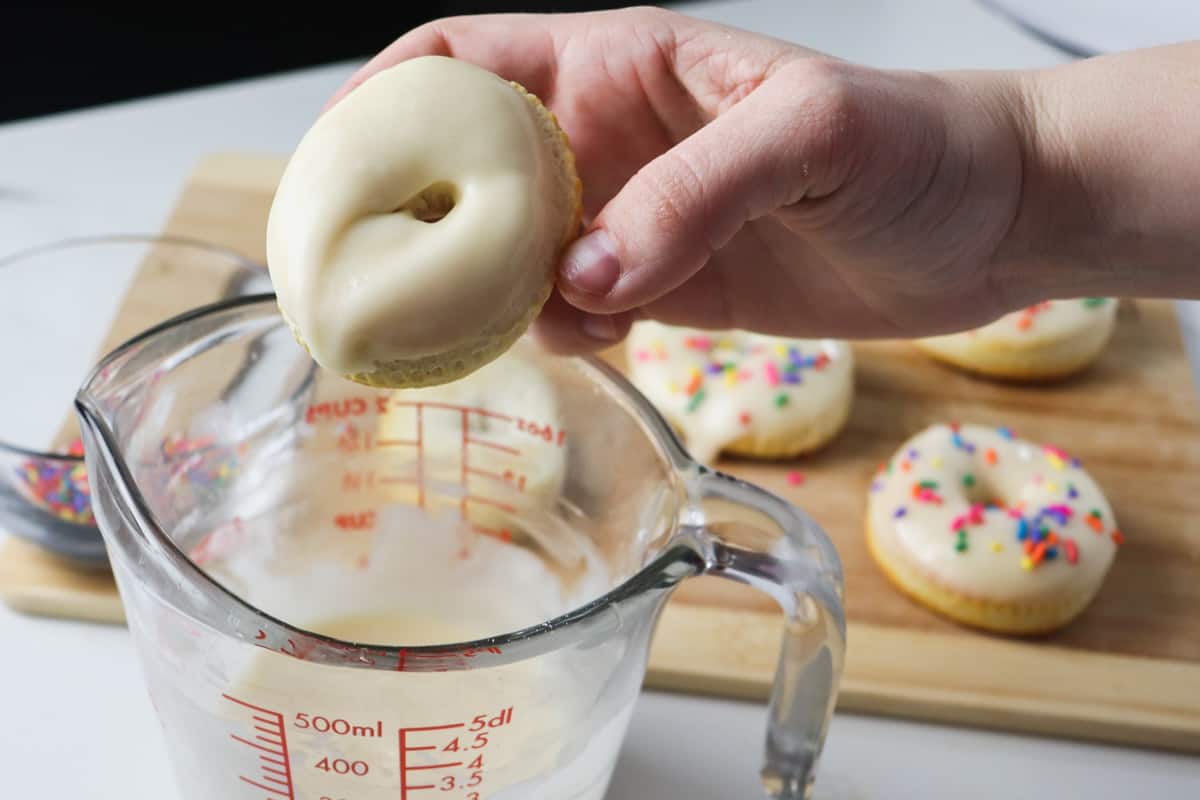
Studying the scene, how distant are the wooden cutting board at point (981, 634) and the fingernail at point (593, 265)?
0.40 meters

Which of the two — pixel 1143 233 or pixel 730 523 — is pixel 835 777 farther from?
pixel 1143 233

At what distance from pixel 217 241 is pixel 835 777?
2.81 ft

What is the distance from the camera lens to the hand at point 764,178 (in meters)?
0.71

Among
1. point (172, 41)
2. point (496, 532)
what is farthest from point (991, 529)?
point (172, 41)

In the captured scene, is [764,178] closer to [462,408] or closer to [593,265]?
[593,265]

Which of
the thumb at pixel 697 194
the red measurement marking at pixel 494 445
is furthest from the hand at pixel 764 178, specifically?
the red measurement marking at pixel 494 445

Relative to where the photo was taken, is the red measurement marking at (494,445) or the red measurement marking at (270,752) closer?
the red measurement marking at (270,752)

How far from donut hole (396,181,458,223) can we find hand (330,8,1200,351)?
8cm

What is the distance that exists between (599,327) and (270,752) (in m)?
0.43

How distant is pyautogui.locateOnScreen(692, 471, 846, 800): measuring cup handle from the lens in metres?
0.70

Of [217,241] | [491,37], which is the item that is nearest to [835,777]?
[491,37]

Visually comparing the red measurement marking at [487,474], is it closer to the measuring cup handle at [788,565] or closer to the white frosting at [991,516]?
the measuring cup handle at [788,565]

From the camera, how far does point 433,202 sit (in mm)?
678

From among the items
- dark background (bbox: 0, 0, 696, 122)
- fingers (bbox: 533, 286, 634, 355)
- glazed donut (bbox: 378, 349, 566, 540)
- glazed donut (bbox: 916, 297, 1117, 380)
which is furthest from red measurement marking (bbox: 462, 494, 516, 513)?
dark background (bbox: 0, 0, 696, 122)
